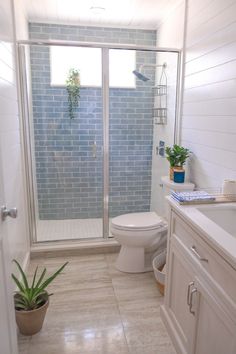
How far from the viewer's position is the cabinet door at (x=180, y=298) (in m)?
1.38

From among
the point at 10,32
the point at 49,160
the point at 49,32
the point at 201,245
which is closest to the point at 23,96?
the point at 10,32

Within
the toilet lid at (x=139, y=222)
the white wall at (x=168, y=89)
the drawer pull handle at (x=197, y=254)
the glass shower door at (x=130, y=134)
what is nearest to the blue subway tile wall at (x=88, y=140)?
the glass shower door at (x=130, y=134)

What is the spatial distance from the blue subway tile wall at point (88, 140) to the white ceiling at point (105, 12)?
113 millimetres

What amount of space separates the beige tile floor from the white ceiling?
2.51 metres

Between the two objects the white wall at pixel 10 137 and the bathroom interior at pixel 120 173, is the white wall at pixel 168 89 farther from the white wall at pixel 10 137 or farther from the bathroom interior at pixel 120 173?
the white wall at pixel 10 137

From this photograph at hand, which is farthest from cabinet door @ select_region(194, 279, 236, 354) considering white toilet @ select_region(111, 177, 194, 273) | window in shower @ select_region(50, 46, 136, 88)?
window in shower @ select_region(50, 46, 136, 88)

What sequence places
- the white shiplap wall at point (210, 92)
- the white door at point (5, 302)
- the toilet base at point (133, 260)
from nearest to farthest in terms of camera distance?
1. the white door at point (5, 302)
2. the white shiplap wall at point (210, 92)
3. the toilet base at point (133, 260)

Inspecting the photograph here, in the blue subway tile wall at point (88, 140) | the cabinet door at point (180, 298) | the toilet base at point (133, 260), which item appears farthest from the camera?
the blue subway tile wall at point (88, 140)

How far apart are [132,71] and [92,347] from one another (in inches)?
104

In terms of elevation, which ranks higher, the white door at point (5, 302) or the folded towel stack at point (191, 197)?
the folded towel stack at point (191, 197)

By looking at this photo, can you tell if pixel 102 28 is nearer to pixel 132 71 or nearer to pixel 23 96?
pixel 132 71

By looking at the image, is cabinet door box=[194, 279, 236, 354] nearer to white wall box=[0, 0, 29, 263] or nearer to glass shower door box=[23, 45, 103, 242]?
white wall box=[0, 0, 29, 263]

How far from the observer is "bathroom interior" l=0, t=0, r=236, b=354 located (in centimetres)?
140

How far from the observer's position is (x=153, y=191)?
3172 millimetres
